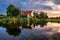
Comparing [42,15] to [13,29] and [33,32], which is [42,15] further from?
[13,29]

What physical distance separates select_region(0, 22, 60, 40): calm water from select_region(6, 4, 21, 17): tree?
0.92 feet

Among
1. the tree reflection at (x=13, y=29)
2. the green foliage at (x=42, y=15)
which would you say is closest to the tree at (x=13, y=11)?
the tree reflection at (x=13, y=29)

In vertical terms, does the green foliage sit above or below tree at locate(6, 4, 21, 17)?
below

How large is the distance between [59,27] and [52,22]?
0.18 metres

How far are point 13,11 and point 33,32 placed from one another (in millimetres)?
592

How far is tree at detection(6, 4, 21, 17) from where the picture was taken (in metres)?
3.77

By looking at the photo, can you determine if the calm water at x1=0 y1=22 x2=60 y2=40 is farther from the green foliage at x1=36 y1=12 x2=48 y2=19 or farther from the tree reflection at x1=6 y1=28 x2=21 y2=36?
the green foliage at x1=36 y1=12 x2=48 y2=19

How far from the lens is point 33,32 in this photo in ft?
12.2

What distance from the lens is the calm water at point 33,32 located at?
11.8 ft

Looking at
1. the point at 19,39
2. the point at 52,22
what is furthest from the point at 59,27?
the point at 19,39

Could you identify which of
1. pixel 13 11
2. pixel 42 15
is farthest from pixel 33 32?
pixel 13 11

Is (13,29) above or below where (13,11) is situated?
below

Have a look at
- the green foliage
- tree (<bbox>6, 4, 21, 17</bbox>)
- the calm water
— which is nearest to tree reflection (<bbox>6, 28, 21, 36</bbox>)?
the calm water

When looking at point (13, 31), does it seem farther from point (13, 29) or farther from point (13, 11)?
point (13, 11)
